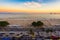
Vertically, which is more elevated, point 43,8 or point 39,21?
point 43,8

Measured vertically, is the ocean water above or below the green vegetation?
above

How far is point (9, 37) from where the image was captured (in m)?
2.35

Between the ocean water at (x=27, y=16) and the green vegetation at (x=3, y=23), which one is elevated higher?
the ocean water at (x=27, y=16)

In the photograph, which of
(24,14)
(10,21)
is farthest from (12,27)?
(24,14)

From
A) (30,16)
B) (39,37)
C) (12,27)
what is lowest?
(39,37)

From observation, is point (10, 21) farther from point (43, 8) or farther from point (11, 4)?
point (43, 8)

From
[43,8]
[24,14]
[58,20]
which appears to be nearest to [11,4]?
[24,14]

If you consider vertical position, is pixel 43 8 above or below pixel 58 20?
above

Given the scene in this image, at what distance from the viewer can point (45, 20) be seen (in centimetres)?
242

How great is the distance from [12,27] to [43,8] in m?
0.64

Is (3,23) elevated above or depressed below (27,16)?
below

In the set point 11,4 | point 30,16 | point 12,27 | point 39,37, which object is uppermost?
point 11,4

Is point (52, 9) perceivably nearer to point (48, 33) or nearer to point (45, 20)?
point (45, 20)

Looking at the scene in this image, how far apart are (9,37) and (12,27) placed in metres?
0.18
